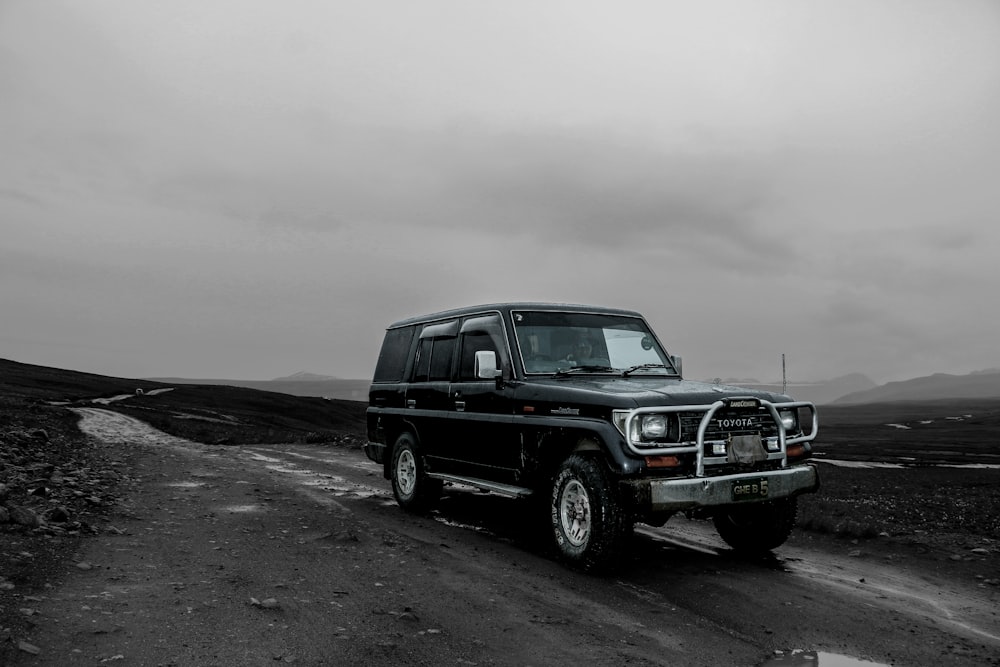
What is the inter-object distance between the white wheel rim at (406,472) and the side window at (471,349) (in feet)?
5.58

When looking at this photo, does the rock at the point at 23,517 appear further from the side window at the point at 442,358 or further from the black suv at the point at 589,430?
the side window at the point at 442,358

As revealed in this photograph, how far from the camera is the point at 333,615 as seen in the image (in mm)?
4820

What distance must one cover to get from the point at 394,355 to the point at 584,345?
11.5 feet

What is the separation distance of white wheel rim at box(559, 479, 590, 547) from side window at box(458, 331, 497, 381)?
81.4 inches

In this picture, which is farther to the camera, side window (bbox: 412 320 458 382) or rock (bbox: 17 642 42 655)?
side window (bbox: 412 320 458 382)

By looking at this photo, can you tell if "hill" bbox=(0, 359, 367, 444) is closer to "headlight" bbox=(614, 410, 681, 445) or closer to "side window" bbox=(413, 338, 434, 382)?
"side window" bbox=(413, 338, 434, 382)

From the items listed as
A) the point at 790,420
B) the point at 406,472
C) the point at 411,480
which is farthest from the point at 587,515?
the point at 406,472

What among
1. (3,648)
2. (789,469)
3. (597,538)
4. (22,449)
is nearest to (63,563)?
(3,648)

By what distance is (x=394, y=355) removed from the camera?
10312mm

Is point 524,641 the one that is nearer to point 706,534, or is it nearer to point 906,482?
point 706,534

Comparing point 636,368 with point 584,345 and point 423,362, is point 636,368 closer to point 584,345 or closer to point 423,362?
point 584,345

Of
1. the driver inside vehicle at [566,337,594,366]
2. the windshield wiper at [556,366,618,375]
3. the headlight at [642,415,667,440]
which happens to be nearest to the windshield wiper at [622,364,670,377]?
the windshield wiper at [556,366,618,375]

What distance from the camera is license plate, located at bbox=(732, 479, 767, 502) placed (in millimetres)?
6004

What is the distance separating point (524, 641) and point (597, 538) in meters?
1.66
